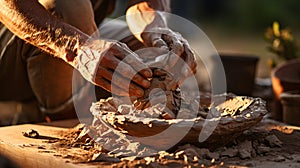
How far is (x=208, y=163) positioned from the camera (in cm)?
217

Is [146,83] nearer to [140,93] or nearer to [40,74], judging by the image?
[140,93]

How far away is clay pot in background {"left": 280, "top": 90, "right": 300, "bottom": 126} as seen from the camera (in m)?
3.03

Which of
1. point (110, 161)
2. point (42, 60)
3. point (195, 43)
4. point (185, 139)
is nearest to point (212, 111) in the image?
point (185, 139)

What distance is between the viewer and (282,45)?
13.8 feet

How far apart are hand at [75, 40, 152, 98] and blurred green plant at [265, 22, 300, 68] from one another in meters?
2.00

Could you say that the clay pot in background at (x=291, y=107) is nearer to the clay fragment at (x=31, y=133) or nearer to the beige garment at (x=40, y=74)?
the beige garment at (x=40, y=74)

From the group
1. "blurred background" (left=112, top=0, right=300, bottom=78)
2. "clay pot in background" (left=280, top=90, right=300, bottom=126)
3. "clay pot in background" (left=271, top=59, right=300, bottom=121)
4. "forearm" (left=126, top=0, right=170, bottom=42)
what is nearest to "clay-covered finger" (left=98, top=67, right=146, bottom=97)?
"forearm" (left=126, top=0, right=170, bottom=42)

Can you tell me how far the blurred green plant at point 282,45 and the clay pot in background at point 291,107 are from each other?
3.57 ft

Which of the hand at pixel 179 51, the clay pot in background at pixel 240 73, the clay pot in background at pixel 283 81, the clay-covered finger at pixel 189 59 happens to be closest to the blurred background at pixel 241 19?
the clay pot in background at pixel 240 73

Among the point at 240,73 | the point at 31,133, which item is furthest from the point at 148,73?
the point at 240,73

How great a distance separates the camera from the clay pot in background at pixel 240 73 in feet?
13.3

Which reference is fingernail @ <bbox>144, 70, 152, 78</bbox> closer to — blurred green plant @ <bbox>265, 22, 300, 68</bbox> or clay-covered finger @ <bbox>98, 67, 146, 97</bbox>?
clay-covered finger @ <bbox>98, 67, 146, 97</bbox>

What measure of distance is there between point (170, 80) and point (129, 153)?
0.32m

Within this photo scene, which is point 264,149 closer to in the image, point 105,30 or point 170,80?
point 170,80
